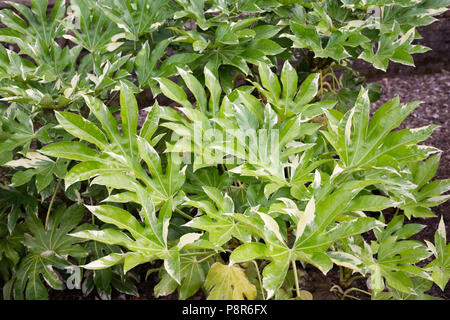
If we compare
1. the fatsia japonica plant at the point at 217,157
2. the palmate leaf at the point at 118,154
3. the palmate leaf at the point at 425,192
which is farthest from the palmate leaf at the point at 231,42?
the palmate leaf at the point at 425,192

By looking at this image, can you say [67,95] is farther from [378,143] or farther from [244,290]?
[378,143]

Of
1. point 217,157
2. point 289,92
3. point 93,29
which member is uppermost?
point 93,29

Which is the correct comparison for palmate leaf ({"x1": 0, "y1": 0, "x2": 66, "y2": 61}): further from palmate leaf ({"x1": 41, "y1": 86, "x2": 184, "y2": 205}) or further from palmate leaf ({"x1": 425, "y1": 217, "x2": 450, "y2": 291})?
palmate leaf ({"x1": 425, "y1": 217, "x2": 450, "y2": 291})

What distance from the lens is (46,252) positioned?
1.41m

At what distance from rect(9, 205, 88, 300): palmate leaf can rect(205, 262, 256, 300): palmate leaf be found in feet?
1.53

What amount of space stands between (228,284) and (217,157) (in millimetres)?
328

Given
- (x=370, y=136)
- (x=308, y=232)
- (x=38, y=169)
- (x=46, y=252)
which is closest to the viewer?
(x=308, y=232)

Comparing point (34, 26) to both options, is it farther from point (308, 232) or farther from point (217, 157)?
point (308, 232)

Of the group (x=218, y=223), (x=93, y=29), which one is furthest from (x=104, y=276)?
(x=93, y=29)

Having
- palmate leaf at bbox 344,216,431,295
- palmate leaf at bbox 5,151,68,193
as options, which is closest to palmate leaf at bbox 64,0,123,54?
palmate leaf at bbox 5,151,68,193

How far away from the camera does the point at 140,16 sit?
1.40 m

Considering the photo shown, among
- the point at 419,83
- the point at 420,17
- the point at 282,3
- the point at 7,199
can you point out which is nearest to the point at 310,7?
the point at 282,3

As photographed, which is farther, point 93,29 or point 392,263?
point 93,29

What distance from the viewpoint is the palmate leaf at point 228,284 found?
112 centimetres
